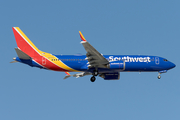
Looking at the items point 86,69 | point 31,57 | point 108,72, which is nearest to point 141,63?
point 108,72

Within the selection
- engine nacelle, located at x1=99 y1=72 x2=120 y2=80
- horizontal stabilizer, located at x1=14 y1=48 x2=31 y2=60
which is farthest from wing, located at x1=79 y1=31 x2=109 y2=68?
horizontal stabilizer, located at x1=14 y1=48 x2=31 y2=60

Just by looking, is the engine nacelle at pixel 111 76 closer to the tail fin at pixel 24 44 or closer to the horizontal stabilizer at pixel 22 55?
the tail fin at pixel 24 44

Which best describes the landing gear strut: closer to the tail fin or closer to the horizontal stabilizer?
the tail fin

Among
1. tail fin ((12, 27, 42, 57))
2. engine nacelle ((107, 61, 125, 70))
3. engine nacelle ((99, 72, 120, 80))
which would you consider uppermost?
tail fin ((12, 27, 42, 57))

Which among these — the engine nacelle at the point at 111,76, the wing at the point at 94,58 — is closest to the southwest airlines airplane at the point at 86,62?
the wing at the point at 94,58

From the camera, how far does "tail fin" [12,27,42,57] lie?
61.2 meters

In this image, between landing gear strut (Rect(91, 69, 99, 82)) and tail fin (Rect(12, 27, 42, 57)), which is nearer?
landing gear strut (Rect(91, 69, 99, 82))

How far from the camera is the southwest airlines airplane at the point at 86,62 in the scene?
194 feet

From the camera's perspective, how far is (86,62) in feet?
199

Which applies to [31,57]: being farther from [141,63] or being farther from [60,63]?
[141,63]

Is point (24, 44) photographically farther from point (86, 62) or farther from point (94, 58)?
point (94, 58)

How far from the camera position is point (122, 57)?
61594 mm

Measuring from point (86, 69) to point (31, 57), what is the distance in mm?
10010

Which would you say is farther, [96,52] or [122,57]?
[122,57]
